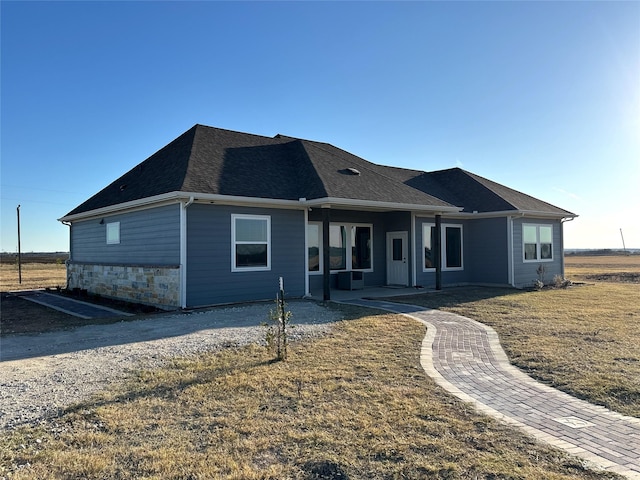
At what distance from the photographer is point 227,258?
1196cm

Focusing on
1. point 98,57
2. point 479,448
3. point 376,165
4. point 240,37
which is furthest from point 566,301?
point 98,57

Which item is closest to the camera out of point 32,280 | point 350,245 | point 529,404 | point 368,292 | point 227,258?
point 529,404

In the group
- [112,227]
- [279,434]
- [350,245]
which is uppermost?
[112,227]

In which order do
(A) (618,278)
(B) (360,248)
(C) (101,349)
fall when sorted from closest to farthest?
(C) (101,349) < (B) (360,248) < (A) (618,278)

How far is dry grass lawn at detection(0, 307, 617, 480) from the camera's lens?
3.19 meters

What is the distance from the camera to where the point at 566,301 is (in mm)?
13258

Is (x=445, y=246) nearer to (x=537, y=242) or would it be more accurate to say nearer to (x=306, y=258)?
(x=537, y=242)

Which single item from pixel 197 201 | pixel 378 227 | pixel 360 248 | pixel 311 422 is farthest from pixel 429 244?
pixel 311 422

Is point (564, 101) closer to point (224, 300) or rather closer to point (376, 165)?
point (376, 165)

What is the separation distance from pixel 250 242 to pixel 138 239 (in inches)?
144

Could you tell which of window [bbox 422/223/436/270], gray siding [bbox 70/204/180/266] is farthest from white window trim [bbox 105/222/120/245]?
window [bbox 422/223/436/270]

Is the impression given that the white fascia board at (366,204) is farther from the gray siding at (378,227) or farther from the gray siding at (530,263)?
the gray siding at (530,263)

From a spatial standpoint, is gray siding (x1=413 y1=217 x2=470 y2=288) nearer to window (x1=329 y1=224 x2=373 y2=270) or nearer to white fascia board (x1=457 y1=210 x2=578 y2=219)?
white fascia board (x1=457 y1=210 x2=578 y2=219)

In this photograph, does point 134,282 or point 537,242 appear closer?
point 134,282
